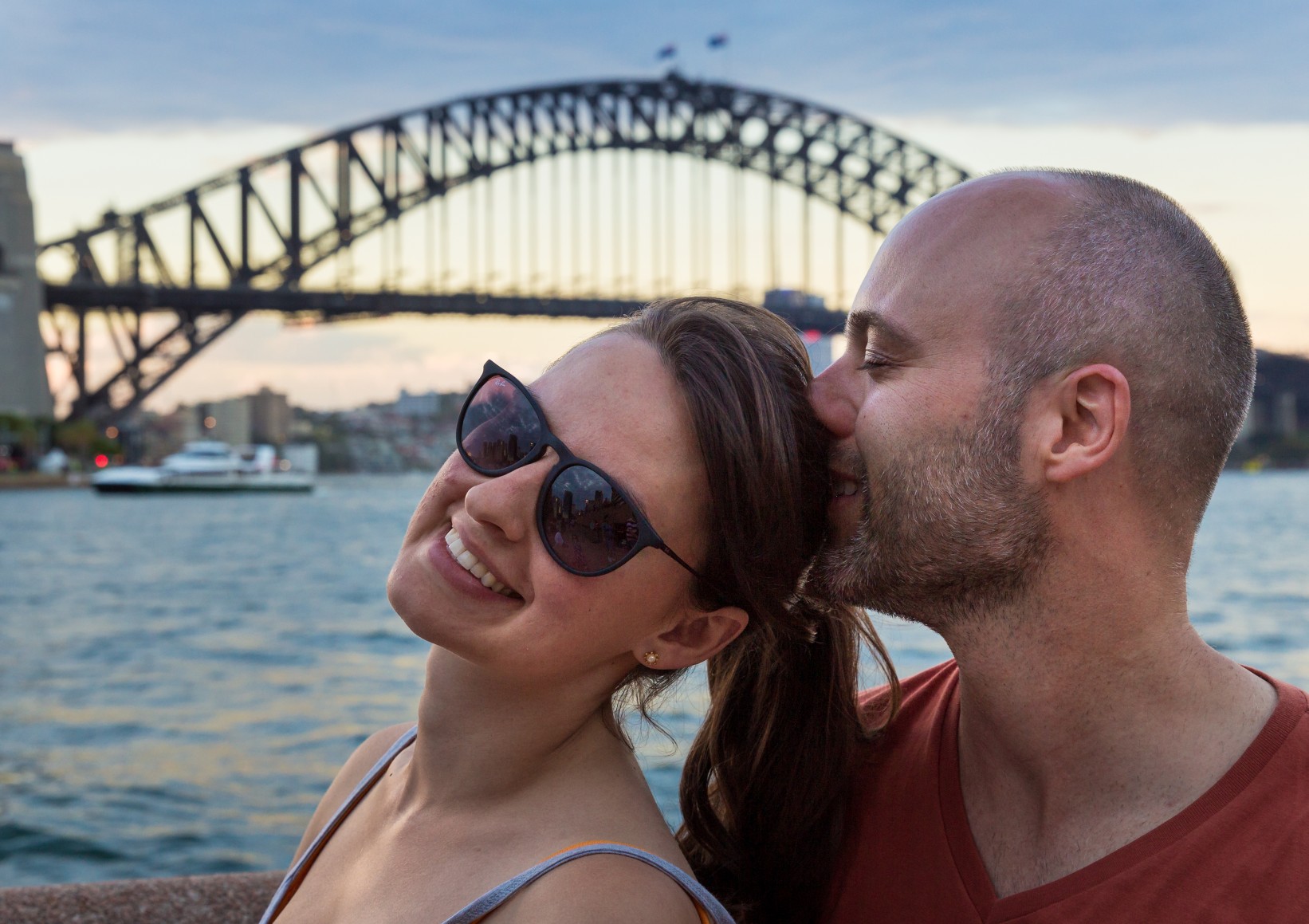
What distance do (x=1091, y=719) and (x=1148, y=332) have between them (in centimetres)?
43

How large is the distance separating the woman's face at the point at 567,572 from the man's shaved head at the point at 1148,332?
1.30ft

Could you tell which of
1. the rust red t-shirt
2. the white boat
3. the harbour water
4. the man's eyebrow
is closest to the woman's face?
the man's eyebrow

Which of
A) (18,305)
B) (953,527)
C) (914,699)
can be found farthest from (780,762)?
(18,305)

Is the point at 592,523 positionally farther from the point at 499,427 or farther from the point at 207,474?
the point at 207,474

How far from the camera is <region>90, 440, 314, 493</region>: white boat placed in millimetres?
46000

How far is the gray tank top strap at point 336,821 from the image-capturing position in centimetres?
161

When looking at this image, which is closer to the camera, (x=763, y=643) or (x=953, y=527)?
(x=953, y=527)

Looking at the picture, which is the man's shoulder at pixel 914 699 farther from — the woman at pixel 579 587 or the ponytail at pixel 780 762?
the woman at pixel 579 587

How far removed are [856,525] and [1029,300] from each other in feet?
1.06

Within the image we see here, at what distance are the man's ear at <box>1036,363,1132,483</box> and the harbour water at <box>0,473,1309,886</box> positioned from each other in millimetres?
658

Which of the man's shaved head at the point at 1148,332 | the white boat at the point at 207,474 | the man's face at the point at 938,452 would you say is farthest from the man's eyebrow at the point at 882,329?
the white boat at the point at 207,474

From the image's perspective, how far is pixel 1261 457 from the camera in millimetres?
77188

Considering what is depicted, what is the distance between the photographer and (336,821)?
165 cm

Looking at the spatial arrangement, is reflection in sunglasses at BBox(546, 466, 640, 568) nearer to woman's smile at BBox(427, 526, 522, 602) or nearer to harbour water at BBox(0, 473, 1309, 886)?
woman's smile at BBox(427, 526, 522, 602)
